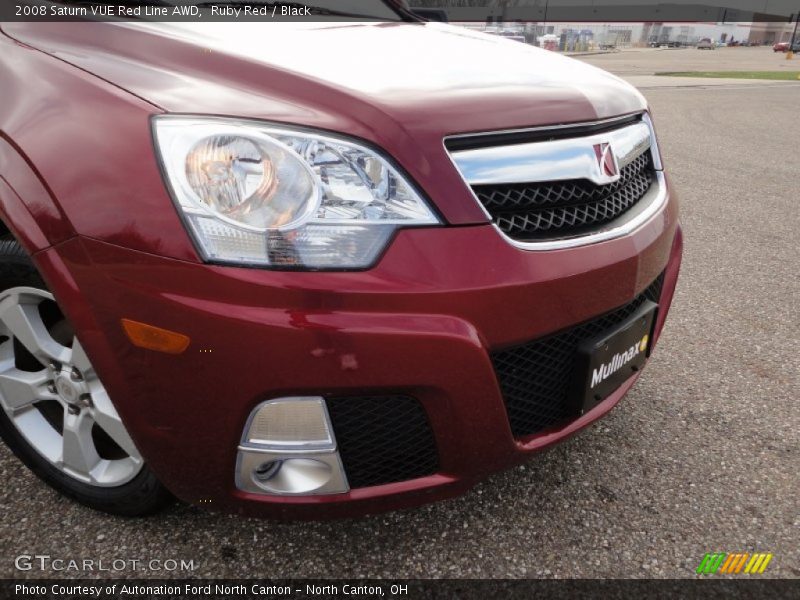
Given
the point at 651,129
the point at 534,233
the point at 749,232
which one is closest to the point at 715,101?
the point at 749,232

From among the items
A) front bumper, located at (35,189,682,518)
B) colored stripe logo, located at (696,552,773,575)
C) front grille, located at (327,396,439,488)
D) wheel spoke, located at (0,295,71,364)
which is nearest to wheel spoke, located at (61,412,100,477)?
wheel spoke, located at (0,295,71,364)

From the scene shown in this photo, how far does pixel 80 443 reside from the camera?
162 centimetres

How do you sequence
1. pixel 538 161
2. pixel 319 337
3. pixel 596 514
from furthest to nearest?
1. pixel 596 514
2. pixel 538 161
3. pixel 319 337

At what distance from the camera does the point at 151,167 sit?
1182mm

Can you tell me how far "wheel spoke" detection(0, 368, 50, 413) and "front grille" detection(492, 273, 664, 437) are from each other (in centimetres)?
115

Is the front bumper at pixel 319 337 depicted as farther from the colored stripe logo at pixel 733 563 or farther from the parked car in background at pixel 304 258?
the colored stripe logo at pixel 733 563

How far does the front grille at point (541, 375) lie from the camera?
53.4 inches

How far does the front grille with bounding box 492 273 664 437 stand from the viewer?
1357 millimetres

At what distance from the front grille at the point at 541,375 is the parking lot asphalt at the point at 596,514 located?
14.9 inches

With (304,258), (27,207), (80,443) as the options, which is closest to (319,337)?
(304,258)

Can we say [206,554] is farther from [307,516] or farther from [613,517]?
[613,517]

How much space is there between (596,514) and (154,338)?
1245 mm

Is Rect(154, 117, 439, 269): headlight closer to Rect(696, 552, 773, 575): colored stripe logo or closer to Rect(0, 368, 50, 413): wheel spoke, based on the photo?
Rect(0, 368, 50, 413): wheel spoke

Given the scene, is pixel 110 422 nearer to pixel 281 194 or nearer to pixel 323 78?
pixel 281 194
